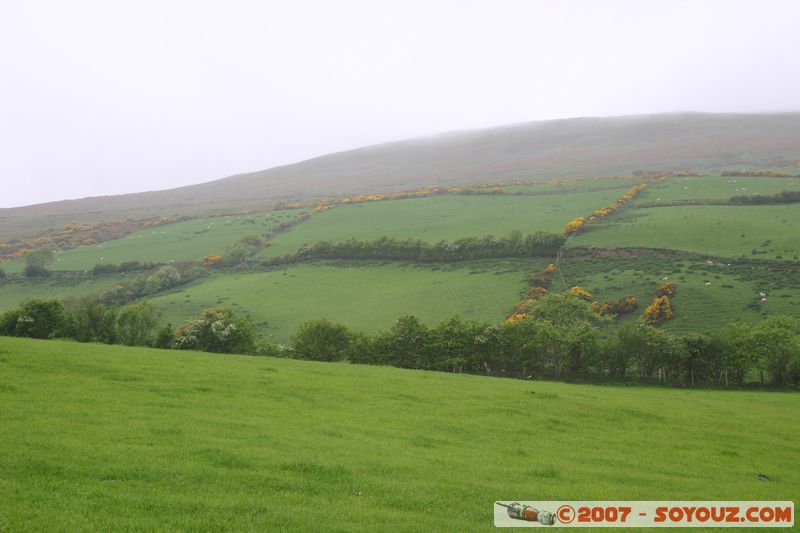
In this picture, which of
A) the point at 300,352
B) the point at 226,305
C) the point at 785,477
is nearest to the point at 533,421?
the point at 785,477

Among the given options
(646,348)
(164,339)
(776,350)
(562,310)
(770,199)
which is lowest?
(776,350)

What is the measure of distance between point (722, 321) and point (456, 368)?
39940 millimetres

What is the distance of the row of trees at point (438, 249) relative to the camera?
9988cm

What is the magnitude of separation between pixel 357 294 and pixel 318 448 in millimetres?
76835

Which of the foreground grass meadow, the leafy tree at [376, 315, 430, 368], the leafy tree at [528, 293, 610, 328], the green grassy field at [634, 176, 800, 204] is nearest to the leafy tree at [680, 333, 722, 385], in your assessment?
the leafy tree at [528, 293, 610, 328]

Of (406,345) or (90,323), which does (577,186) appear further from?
(90,323)

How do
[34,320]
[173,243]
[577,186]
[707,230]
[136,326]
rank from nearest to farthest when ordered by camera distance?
1. [34,320]
2. [136,326]
3. [707,230]
4. [173,243]
5. [577,186]

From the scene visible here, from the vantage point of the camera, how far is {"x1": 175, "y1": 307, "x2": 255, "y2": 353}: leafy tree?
167 feet

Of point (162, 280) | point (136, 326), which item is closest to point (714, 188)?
point (162, 280)

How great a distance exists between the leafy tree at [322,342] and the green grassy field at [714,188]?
9334cm

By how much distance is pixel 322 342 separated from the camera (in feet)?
190

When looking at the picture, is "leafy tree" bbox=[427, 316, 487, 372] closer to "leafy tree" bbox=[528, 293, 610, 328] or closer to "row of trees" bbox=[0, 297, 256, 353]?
"leafy tree" bbox=[528, 293, 610, 328]

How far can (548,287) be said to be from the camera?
8538cm

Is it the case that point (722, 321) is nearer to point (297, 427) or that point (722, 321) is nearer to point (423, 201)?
point (297, 427)
